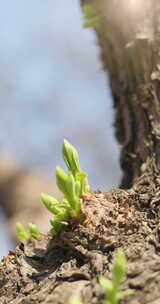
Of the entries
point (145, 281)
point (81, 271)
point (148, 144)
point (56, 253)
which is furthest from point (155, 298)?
point (148, 144)

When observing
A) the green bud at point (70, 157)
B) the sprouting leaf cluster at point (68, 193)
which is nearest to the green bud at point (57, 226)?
the sprouting leaf cluster at point (68, 193)

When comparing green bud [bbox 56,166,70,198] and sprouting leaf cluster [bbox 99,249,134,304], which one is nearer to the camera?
sprouting leaf cluster [bbox 99,249,134,304]

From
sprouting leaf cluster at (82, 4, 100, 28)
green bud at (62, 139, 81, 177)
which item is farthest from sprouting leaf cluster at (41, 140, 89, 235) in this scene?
sprouting leaf cluster at (82, 4, 100, 28)

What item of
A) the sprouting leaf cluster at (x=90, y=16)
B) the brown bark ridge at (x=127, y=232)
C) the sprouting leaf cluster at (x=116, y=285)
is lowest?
the sprouting leaf cluster at (x=116, y=285)

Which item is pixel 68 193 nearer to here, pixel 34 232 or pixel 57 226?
pixel 57 226

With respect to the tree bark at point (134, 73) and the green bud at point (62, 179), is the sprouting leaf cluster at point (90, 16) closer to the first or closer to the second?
the tree bark at point (134, 73)

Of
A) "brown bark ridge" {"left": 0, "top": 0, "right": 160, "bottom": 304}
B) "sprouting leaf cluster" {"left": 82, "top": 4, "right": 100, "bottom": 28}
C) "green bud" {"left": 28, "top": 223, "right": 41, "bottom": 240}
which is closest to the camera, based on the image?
"brown bark ridge" {"left": 0, "top": 0, "right": 160, "bottom": 304}

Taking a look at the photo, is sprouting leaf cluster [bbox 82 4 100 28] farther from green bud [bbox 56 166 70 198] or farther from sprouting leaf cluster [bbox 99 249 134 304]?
sprouting leaf cluster [bbox 99 249 134 304]
